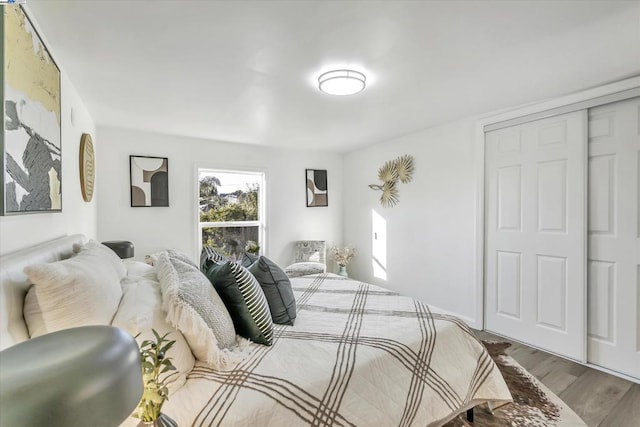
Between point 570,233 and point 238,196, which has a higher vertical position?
point 238,196

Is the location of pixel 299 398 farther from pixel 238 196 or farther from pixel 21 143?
pixel 238 196

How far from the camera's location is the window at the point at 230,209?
13.1ft

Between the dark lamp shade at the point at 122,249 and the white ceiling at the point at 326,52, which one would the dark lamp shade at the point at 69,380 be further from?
the dark lamp shade at the point at 122,249

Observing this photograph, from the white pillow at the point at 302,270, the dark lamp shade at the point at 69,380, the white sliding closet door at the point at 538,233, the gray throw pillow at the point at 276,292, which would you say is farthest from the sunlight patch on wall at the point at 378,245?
the dark lamp shade at the point at 69,380

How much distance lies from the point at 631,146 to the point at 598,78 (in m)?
0.59

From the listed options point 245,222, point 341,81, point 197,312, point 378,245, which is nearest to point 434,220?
point 378,245

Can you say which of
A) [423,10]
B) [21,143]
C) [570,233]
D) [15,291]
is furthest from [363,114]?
[15,291]

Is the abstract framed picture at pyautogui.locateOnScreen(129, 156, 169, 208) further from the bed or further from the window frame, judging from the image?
the bed

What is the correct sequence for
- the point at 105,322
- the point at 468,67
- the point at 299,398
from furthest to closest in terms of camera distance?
the point at 468,67 < the point at 299,398 < the point at 105,322

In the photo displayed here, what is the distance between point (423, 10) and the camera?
143cm

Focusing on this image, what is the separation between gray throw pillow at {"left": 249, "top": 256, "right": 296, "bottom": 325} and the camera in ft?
5.77

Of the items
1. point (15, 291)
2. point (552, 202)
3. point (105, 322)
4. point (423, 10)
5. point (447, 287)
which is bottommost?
point (447, 287)

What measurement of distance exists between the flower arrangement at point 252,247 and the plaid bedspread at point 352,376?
2.26m

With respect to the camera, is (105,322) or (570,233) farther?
(570,233)
